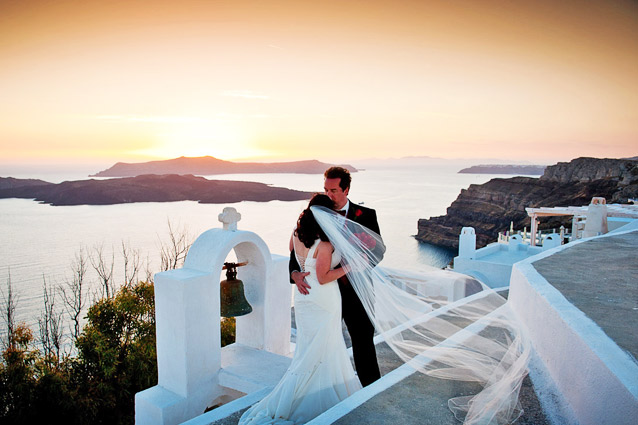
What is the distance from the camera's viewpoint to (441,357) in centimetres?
383

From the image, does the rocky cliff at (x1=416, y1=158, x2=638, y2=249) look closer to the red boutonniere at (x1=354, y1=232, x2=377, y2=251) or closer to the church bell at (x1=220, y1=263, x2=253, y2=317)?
the church bell at (x1=220, y1=263, x2=253, y2=317)

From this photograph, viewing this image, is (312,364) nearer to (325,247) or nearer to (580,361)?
(325,247)

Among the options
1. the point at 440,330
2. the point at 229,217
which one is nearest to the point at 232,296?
the point at 229,217

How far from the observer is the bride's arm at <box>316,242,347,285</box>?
10.2 ft

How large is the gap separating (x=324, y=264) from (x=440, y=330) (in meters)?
1.99

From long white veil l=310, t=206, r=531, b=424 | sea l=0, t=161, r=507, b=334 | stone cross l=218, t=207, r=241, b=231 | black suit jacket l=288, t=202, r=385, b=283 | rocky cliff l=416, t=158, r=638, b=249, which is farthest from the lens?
rocky cliff l=416, t=158, r=638, b=249

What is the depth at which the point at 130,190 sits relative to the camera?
66.3m

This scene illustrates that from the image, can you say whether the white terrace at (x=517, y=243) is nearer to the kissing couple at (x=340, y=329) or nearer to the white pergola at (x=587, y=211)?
the white pergola at (x=587, y=211)

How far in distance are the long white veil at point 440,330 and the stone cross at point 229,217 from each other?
1594mm

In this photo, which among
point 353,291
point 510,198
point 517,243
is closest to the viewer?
point 353,291

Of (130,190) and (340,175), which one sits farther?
(130,190)

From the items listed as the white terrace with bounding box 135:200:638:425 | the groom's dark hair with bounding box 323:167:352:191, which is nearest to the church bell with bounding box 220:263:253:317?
the white terrace with bounding box 135:200:638:425

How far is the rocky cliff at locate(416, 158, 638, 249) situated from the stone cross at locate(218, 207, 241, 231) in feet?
217

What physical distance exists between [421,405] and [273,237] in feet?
161
